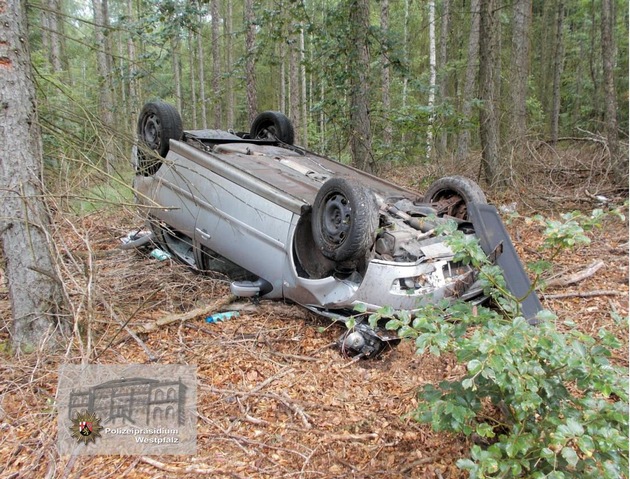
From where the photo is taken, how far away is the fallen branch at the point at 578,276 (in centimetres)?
486

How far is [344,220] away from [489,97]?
17.4 feet

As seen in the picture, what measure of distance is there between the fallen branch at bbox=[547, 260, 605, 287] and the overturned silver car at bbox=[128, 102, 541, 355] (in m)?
1.23

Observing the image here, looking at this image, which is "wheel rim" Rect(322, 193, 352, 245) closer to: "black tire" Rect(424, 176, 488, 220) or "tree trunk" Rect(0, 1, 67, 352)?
"black tire" Rect(424, 176, 488, 220)

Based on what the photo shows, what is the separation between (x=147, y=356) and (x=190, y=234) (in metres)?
1.69

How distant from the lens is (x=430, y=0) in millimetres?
15328

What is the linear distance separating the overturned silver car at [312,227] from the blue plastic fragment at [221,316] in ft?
0.72

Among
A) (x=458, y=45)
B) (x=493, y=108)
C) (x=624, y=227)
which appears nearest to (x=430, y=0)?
(x=458, y=45)

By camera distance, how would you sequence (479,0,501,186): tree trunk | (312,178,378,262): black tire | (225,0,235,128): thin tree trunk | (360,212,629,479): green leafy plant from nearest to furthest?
1. (360,212,629,479): green leafy plant
2. (312,178,378,262): black tire
3. (479,0,501,186): tree trunk
4. (225,0,235,128): thin tree trunk

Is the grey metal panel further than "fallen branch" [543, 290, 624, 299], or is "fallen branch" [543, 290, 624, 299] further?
"fallen branch" [543, 290, 624, 299]

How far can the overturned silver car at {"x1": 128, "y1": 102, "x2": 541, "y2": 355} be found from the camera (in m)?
3.70

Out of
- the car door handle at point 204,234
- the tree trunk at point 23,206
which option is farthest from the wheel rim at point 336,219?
the tree trunk at point 23,206

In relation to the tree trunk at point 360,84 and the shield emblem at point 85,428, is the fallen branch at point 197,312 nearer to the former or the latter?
the shield emblem at point 85,428

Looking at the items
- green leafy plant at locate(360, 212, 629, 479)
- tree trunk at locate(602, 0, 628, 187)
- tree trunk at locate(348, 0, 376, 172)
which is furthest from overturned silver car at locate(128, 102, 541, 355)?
tree trunk at locate(602, 0, 628, 187)

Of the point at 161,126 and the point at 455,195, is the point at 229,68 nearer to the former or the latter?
the point at 161,126
